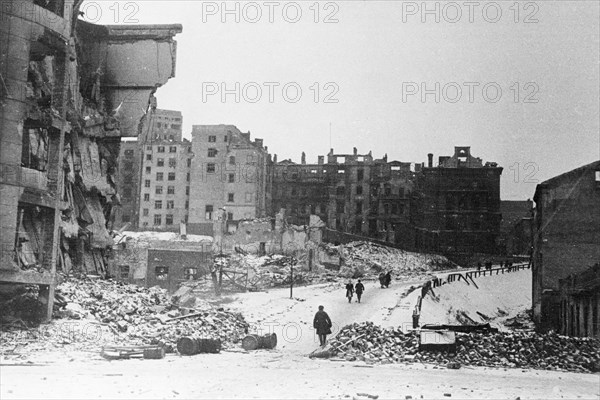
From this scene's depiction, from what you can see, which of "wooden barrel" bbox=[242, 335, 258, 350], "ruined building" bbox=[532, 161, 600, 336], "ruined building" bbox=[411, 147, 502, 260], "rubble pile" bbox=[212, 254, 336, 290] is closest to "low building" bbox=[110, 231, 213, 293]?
"rubble pile" bbox=[212, 254, 336, 290]

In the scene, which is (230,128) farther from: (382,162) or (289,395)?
(289,395)

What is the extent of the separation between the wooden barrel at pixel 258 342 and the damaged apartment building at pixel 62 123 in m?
6.49

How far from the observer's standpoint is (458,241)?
74562 mm

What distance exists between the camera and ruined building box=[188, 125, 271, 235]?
74625mm

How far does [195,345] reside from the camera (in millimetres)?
19812

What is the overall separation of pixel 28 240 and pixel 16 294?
2145 millimetres

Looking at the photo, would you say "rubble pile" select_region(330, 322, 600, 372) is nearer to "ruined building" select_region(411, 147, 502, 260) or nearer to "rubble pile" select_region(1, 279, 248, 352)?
"rubble pile" select_region(1, 279, 248, 352)

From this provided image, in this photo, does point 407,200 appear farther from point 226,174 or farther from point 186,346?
point 186,346

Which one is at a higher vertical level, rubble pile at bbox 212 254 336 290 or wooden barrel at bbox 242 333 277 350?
rubble pile at bbox 212 254 336 290

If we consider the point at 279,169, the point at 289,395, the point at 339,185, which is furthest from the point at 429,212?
the point at 289,395

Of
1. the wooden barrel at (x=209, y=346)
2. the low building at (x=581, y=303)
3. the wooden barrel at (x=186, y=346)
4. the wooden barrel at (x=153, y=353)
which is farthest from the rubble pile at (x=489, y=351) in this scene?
the wooden barrel at (x=153, y=353)

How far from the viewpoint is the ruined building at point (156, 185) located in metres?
84.4

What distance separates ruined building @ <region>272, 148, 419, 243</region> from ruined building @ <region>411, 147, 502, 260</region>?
216 cm

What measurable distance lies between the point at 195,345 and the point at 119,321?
422 cm
